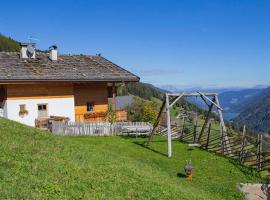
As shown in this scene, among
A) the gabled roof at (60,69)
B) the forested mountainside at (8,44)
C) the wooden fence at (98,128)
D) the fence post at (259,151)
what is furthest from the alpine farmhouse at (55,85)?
the forested mountainside at (8,44)

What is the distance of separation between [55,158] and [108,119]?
19.1m

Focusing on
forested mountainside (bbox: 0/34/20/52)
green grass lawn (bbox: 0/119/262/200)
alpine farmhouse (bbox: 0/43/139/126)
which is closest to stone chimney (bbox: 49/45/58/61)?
alpine farmhouse (bbox: 0/43/139/126)

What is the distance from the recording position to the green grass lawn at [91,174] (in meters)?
10.5

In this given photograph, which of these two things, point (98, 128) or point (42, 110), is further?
point (42, 110)

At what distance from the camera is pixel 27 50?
34500 mm

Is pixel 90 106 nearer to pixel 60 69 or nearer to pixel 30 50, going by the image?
pixel 60 69

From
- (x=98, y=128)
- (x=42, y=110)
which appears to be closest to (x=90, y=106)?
(x=42, y=110)

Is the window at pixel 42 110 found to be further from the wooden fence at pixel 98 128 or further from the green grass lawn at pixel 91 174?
the green grass lawn at pixel 91 174

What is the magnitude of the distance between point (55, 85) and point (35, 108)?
2.61 meters

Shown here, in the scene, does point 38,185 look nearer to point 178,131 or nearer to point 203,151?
point 203,151

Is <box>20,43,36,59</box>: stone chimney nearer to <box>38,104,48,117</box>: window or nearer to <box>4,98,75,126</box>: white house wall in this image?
<box>4,98,75,126</box>: white house wall

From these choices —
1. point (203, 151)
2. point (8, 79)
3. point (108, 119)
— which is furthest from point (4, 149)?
point (108, 119)

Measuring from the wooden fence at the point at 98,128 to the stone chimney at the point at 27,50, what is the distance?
9.07m

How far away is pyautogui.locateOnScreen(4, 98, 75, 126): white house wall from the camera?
30.2m
